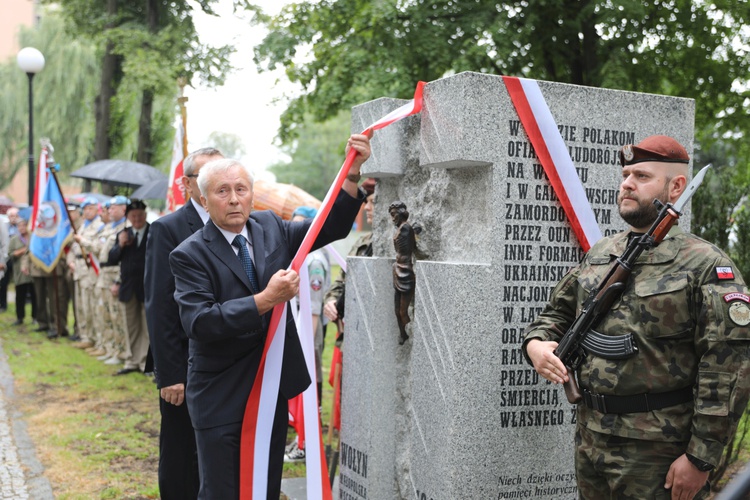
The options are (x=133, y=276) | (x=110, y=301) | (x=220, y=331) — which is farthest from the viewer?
(x=110, y=301)

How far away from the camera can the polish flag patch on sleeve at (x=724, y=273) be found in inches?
110

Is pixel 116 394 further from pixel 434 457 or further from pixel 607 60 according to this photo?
pixel 607 60

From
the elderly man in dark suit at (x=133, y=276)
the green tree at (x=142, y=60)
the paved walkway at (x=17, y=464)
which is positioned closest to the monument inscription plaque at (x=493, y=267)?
the paved walkway at (x=17, y=464)

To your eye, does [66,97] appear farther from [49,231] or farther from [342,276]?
[342,276]

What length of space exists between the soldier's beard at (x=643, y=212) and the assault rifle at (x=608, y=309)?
3 cm

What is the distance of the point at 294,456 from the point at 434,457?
2.95 metres

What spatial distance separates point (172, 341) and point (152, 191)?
304 inches

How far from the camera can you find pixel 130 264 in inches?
394

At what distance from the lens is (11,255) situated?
15453mm

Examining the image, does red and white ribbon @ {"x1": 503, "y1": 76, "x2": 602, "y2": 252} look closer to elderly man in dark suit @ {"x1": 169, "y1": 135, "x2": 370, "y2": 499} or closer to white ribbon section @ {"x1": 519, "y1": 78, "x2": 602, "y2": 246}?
white ribbon section @ {"x1": 519, "y1": 78, "x2": 602, "y2": 246}

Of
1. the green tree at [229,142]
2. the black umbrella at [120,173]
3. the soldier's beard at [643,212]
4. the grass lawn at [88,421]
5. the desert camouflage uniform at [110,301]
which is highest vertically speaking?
the green tree at [229,142]

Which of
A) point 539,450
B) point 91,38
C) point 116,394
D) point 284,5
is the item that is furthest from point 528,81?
point 91,38

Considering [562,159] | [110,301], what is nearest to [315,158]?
[110,301]

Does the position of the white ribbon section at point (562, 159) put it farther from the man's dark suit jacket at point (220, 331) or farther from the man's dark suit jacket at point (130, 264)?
the man's dark suit jacket at point (130, 264)
